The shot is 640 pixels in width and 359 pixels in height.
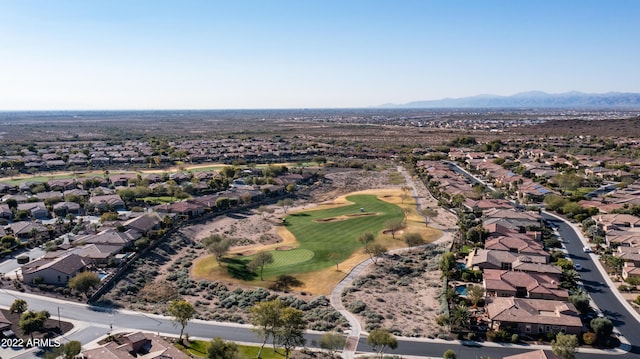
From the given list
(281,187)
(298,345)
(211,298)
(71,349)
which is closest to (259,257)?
(211,298)

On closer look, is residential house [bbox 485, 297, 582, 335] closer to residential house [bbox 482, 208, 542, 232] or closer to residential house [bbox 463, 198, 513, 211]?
residential house [bbox 482, 208, 542, 232]

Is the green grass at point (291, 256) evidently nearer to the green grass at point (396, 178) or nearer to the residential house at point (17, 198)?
the green grass at point (396, 178)

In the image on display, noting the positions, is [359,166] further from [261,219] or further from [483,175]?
[261,219]

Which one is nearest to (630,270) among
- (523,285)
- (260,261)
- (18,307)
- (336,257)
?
(523,285)

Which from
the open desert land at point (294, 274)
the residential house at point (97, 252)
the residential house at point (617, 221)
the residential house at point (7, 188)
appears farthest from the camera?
the residential house at point (7, 188)

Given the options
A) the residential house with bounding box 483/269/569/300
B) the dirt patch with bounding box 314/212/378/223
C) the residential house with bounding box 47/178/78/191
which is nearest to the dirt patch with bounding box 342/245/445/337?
the residential house with bounding box 483/269/569/300

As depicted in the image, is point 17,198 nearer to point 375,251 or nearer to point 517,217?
point 375,251

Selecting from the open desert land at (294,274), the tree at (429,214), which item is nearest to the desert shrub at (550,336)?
the open desert land at (294,274)
